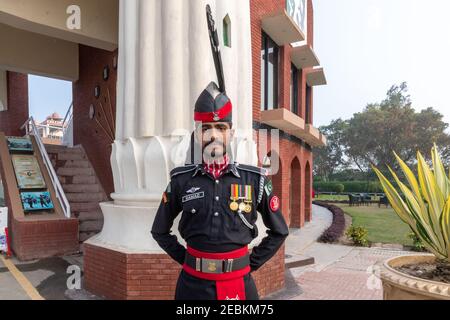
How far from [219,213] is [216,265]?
0.35 m

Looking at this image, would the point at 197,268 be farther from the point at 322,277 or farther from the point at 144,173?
the point at 322,277

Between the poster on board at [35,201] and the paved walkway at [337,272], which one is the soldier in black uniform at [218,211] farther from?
the poster on board at [35,201]

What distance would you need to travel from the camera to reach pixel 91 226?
27.1 ft

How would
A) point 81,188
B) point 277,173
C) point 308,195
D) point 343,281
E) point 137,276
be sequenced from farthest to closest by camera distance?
point 308,195 → point 277,173 → point 81,188 → point 343,281 → point 137,276

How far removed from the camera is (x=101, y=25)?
7348 mm

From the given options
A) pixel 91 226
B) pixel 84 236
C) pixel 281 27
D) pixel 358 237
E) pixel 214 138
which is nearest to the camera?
pixel 214 138

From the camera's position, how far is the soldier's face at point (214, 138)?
2.32 meters

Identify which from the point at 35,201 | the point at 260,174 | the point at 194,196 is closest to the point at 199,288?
the point at 194,196

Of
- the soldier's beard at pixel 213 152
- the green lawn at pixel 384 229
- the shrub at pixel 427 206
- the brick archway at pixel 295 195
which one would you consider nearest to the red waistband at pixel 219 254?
the soldier's beard at pixel 213 152

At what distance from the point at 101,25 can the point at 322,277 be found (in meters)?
6.74

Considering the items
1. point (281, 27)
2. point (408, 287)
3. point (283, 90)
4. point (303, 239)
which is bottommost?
point (303, 239)

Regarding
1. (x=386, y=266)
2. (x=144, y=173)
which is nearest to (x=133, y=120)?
(x=144, y=173)

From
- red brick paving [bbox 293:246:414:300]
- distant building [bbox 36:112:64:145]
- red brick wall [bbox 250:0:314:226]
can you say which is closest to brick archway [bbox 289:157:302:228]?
red brick wall [bbox 250:0:314:226]

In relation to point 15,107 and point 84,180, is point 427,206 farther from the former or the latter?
point 15,107
